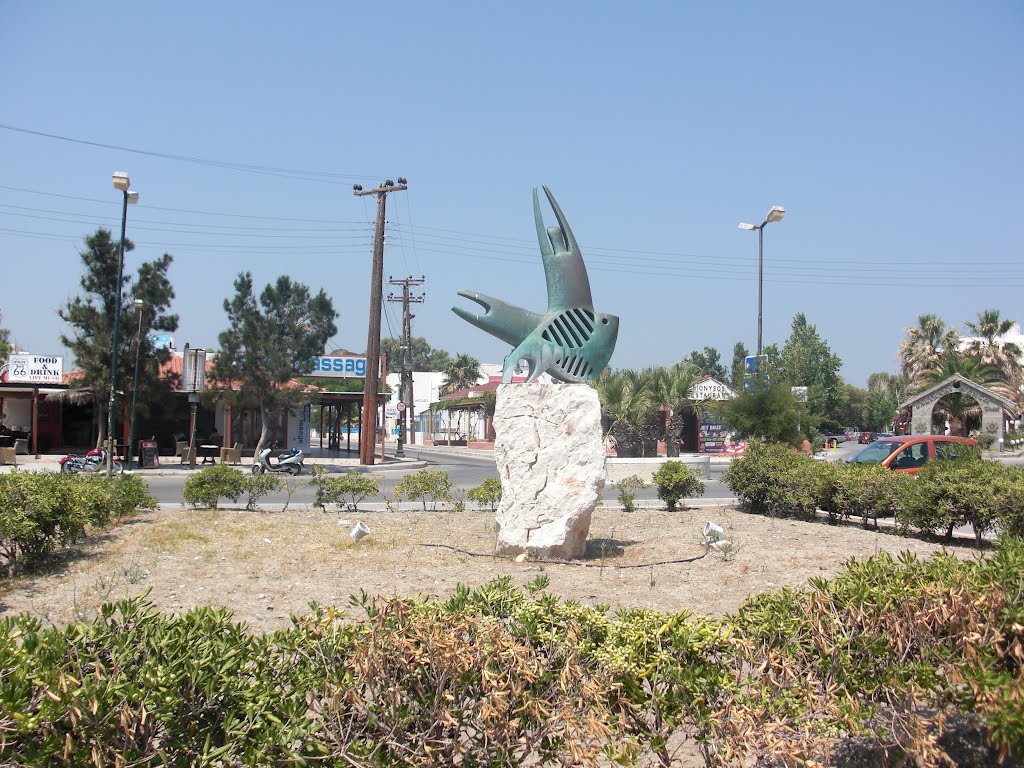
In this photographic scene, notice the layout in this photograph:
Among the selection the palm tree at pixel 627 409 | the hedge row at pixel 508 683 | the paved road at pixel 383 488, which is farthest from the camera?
A: the palm tree at pixel 627 409

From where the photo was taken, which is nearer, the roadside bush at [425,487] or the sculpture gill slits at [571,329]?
the sculpture gill slits at [571,329]

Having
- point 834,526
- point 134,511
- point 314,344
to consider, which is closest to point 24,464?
point 314,344

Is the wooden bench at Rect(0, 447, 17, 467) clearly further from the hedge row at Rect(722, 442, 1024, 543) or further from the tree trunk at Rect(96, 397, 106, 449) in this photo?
the hedge row at Rect(722, 442, 1024, 543)

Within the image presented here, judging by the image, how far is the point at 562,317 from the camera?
10.4 m

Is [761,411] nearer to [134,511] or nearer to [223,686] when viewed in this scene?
[134,511]

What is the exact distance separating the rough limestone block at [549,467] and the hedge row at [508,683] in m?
5.43

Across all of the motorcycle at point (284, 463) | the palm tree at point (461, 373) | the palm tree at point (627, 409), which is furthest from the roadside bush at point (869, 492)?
the palm tree at point (461, 373)

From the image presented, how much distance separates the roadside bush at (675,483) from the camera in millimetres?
13797

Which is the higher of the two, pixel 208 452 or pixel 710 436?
pixel 710 436

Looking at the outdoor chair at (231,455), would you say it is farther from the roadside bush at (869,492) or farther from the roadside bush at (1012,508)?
the roadside bush at (1012,508)

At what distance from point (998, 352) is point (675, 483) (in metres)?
34.5

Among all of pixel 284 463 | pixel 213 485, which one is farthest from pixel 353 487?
pixel 284 463

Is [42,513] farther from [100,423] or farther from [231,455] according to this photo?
[100,423]

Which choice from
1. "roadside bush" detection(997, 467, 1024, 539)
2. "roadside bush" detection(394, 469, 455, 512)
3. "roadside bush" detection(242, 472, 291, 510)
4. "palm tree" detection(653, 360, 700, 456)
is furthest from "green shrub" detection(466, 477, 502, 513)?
"palm tree" detection(653, 360, 700, 456)
